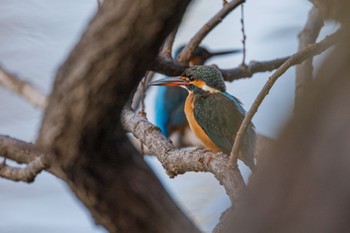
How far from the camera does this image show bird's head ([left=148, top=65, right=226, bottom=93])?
2.67 metres

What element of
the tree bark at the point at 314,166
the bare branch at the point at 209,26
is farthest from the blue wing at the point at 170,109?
the tree bark at the point at 314,166

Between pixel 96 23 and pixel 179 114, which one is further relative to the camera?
pixel 179 114

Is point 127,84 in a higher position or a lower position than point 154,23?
lower

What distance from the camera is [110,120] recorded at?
130cm

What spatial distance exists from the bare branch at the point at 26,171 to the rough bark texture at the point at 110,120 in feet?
0.49

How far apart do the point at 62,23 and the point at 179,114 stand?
778 mm

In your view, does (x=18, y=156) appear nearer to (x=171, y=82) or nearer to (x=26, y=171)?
(x=26, y=171)

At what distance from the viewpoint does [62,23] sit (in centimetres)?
471

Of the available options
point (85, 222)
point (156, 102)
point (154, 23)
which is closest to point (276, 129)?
point (154, 23)

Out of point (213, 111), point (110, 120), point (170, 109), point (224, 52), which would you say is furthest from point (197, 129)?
point (170, 109)

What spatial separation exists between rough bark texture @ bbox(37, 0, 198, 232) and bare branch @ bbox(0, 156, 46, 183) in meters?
0.15

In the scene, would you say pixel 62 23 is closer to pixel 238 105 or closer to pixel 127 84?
pixel 238 105

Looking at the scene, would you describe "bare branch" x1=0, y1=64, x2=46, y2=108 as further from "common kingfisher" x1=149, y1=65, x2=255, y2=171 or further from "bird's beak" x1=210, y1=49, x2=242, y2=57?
"bird's beak" x1=210, y1=49, x2=242, y2=57

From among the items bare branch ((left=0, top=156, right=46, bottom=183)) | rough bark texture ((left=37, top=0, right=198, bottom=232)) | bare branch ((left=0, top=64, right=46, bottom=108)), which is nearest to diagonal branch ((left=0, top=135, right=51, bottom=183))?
bare branch ((left=0, top=156, right=46, bottom=183))
